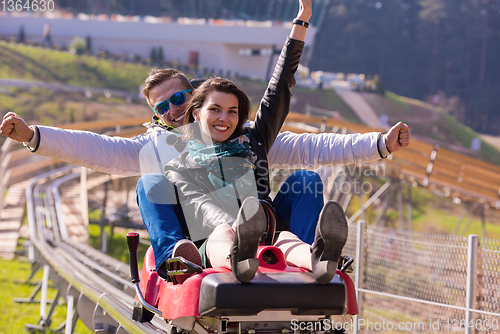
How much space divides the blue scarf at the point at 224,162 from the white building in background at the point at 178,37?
120 ft

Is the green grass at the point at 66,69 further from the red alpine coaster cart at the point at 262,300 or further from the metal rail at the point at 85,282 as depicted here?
the red alpine coaster cart at the point at 262,300

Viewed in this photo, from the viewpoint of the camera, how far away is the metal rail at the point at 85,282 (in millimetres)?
3188

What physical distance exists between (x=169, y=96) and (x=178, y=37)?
3720cm

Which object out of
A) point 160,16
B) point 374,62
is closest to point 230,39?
point 160,16

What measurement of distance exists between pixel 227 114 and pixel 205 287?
79 cm

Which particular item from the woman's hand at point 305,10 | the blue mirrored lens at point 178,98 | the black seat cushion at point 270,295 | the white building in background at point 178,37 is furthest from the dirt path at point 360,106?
the black seat cushion at point 270,295

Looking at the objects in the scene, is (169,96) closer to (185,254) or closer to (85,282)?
(185,254)

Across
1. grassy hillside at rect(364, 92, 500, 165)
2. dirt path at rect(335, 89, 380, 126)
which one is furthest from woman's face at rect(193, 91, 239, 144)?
dirt path at rect(335, 89, 380, 126)

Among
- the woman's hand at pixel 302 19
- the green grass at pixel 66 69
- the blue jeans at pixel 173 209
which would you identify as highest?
the woman's hand at pixel 302 19

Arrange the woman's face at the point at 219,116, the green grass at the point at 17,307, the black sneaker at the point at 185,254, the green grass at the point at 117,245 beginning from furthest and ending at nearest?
1. the green grass at the point at 117,245
2. the green grass at the point at 17,307
3. the woman's face at the point at 219,116
4. the black sneaker at the point at 185,254

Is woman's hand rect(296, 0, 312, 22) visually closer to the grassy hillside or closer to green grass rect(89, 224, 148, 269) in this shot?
green grass rect(89, 224, 148, 269)

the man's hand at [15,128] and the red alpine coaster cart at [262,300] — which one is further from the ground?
the man's hand at [15,128]

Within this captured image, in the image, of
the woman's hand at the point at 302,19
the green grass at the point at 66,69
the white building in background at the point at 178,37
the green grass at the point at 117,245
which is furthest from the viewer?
the white building in background at the point at 178,37

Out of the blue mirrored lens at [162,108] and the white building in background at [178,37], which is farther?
the white building in background at [178,37]
